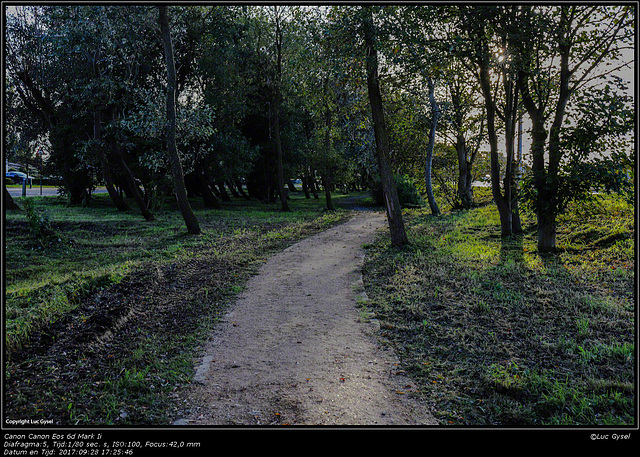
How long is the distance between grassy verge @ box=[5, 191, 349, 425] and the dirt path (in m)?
0.34

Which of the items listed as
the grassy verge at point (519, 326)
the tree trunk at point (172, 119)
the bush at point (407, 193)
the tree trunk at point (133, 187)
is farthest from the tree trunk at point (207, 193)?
the grassy verge at point (519, 326)

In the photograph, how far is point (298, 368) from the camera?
440cm

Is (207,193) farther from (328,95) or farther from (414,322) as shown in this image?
(414,322)

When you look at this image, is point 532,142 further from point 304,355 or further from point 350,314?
point 304,355

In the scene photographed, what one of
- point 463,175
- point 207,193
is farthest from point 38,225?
point 463,175

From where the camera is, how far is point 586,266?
7.70 m

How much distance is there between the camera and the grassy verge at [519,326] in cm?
360

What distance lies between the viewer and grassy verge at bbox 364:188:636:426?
3601 mm

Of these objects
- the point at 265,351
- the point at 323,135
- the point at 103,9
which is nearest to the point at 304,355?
the point at 265,351

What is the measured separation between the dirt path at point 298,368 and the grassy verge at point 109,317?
1.13ft

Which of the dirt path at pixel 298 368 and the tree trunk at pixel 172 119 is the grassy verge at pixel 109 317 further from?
the tree trunk at pixel 172 119

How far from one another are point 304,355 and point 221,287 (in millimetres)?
3437

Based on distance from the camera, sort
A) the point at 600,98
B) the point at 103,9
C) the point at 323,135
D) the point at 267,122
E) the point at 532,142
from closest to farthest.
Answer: the point at 600,98 → the point at 532,142 → the point at 103,9 → the point at 323,135 → the point at 267,122

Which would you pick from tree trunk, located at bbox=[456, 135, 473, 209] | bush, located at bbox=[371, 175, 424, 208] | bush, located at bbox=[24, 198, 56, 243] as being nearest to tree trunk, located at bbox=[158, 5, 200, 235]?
bush, located at bbox=[24, 198, 56, 243]
